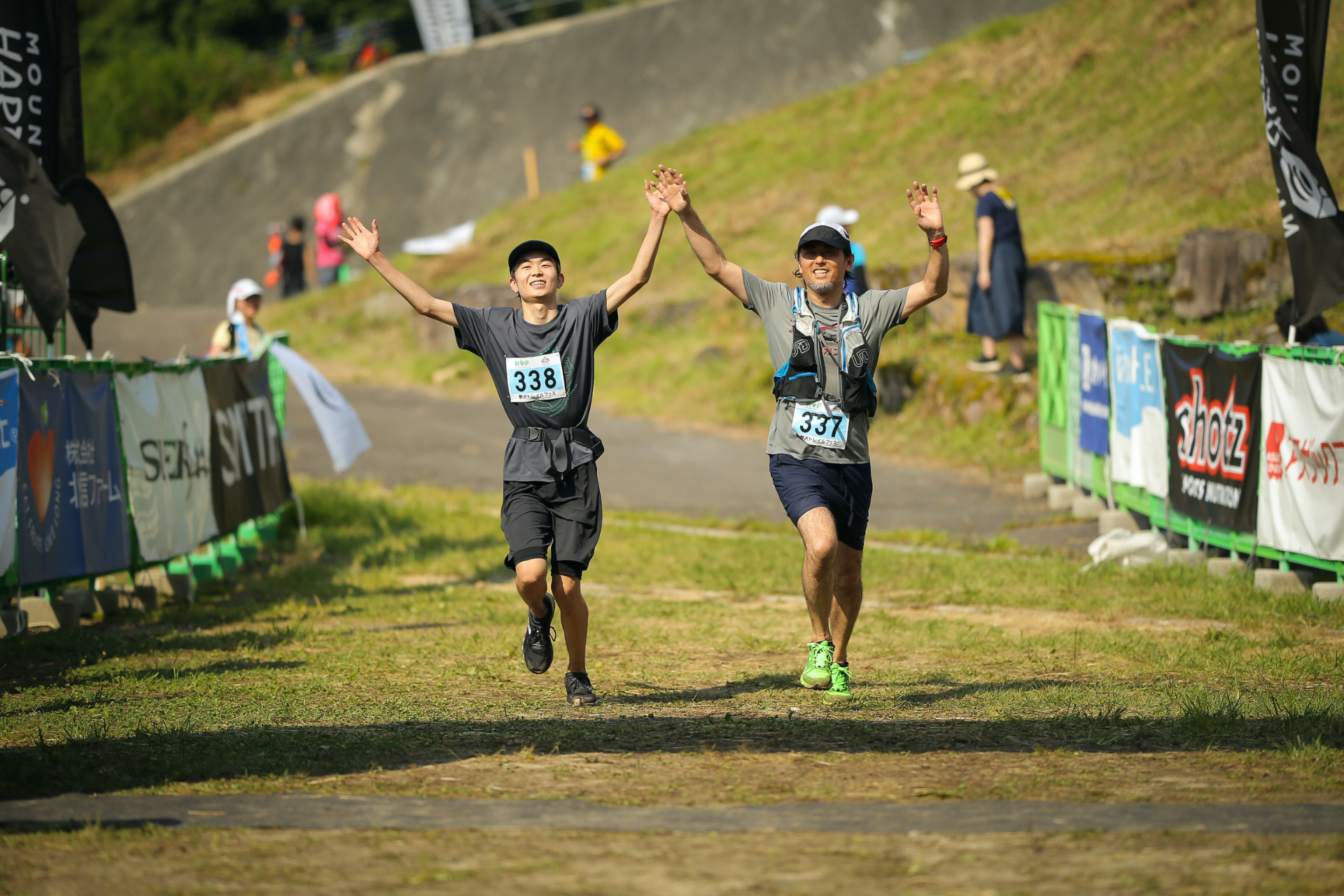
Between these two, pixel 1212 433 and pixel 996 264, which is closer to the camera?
pixel 1212 433

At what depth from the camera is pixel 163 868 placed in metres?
3.91

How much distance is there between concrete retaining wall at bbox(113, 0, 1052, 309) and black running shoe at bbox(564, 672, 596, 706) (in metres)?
28.4

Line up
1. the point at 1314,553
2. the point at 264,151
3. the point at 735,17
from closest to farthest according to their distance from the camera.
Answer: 1. the point at 1314,553
2. the point at 735,17
3. the point at 264,151

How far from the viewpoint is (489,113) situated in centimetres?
3881

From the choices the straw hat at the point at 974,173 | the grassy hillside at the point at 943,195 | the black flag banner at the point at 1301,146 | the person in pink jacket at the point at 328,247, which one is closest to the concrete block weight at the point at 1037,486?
the grassy hillside at the point at 943,195

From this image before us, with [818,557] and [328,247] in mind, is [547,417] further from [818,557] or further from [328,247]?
[328,247]

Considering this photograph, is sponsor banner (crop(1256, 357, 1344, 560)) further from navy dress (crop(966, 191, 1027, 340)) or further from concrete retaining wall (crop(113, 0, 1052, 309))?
concrete retaining wall (crop(113, 0, 1052, 309))

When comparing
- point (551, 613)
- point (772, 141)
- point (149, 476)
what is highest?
point (772, 141)

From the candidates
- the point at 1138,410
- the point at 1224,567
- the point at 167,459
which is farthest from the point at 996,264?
the point at 167,459

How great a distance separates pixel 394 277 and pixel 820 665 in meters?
2.75

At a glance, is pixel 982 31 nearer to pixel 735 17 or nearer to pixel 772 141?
pixel 772 141

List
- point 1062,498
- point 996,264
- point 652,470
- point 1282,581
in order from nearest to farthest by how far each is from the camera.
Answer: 1. point 1282,581
2. point 1062,498
3. point 996,264
4. point 652,470

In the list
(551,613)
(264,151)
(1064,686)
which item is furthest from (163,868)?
(264,151)

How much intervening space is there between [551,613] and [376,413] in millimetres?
14785
